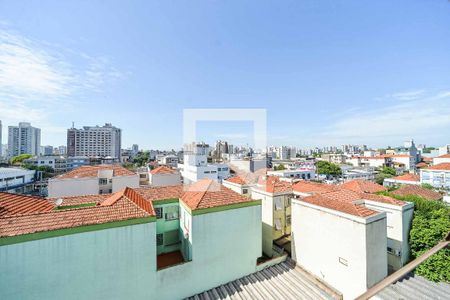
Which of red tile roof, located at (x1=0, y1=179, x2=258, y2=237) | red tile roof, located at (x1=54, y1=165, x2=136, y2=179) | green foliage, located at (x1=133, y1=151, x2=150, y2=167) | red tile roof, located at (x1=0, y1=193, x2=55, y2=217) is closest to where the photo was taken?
red tile roof, located at (x1=0, y1=179, x2=258, y2=237)

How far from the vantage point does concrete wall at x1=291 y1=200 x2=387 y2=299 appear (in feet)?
20.1

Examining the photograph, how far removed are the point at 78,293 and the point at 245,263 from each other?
16.3ft

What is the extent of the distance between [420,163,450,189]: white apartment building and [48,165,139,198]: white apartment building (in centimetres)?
2603

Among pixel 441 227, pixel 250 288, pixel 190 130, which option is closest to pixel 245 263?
pixel 250 288

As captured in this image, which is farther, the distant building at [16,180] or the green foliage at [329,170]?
the green foliage at [329,170]

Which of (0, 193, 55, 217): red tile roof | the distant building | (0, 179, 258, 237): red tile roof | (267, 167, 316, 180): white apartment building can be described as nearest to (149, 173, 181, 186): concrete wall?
(0, 179, 258, 237): red tile roof

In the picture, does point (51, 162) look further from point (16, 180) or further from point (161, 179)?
point (161, 179)

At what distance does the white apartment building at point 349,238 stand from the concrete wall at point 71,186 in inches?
497

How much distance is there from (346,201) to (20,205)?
11.3m

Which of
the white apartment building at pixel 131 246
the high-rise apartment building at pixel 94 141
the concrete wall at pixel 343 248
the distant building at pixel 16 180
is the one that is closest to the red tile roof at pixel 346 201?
the concrete wall at pixel 343 248

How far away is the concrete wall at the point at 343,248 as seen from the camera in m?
6.14

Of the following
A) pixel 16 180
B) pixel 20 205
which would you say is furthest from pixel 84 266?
pixel 16 180

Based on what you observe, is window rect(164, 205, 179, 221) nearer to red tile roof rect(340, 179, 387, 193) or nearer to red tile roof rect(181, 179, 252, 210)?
red tile roof rect(181, 179, 252, 210)

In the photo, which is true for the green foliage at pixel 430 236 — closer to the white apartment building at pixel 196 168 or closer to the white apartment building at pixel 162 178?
the white apartment building at pixel 162 178
